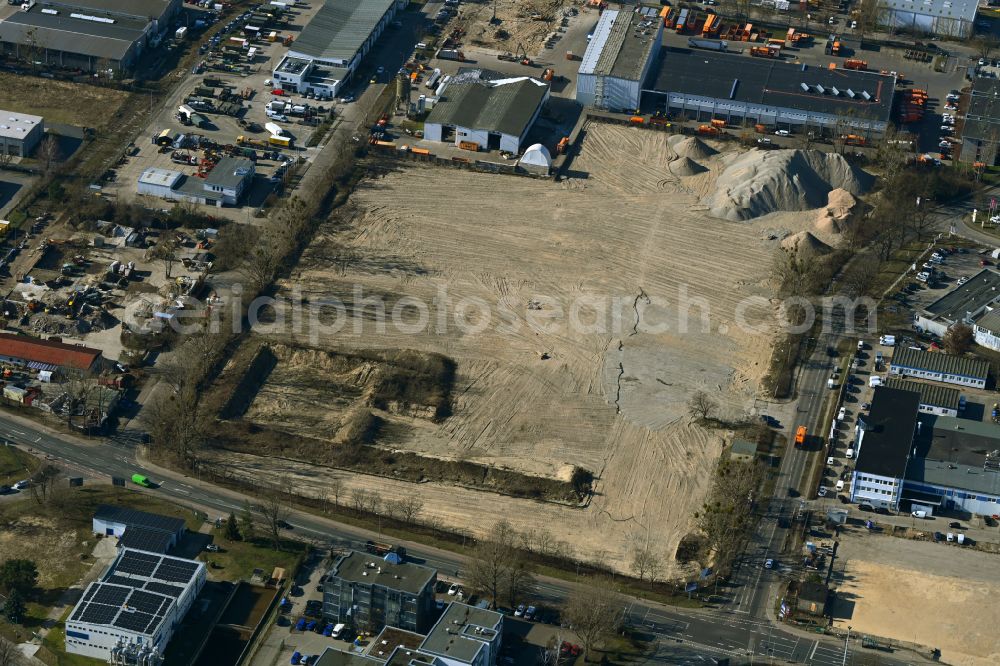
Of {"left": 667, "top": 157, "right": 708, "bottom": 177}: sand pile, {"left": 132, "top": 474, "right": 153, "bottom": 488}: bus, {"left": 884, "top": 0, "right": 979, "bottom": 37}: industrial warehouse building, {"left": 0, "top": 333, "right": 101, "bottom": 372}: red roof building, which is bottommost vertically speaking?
{"left": 132, "top": 474, "right": 153, "bottom": 488}: bus

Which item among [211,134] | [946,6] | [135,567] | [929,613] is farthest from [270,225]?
[946,6]

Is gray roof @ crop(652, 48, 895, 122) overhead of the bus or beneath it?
overhead

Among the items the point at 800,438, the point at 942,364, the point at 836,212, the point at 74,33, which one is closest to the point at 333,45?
the point at 74,33

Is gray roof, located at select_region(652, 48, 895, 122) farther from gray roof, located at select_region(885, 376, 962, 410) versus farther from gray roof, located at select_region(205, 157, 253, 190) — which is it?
gray roof, located at select_region(205, 157, 253, 190)

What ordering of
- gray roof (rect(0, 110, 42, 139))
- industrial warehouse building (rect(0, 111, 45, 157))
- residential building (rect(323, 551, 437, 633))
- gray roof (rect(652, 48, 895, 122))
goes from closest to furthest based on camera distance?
1. residential building (rect(323, 551, 437, 633))
2. industrial warehouse building (rect(0, 111, 45, 157))
3. gray roof (rect(0, 110, 42, 139))
4. gray roof (rect(652, 48, 895, 122))

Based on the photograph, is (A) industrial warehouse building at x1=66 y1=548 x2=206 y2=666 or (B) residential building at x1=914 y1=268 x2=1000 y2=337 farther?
(B) residential building at x1=914 y1=268 x2=1000 y2=337

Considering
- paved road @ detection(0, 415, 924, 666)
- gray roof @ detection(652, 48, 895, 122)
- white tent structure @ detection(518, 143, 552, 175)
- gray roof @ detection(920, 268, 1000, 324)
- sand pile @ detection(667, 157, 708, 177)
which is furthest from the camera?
gray roof @ detection(652, 48, 895, 122)

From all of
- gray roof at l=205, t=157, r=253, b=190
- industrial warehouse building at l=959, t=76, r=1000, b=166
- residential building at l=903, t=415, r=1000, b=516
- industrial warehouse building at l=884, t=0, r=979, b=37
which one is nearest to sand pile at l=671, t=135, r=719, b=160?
industrial warehouse building at l=959, t=76, r=1000, b=166
